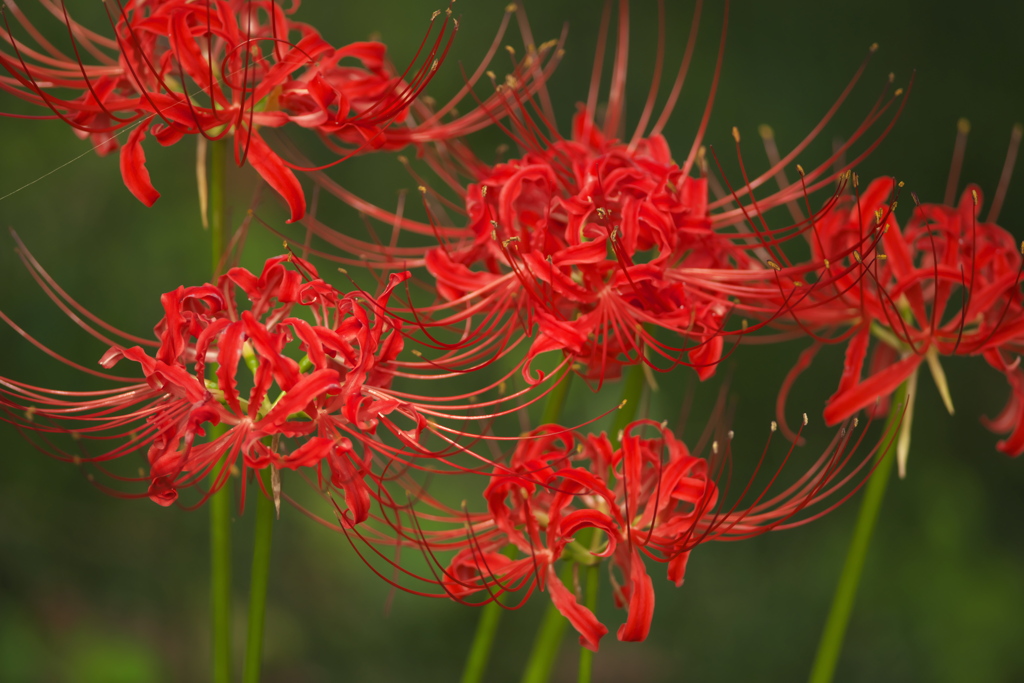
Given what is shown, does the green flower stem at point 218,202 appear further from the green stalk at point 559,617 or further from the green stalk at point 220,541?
the green stalk at point 559,617

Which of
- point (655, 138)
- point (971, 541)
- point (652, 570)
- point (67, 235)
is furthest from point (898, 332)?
point (67, 235)

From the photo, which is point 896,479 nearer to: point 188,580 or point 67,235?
point 188,580

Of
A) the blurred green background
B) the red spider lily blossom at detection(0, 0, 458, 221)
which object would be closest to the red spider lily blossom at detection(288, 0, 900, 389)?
the red spider lily blossom at detection(0, 0, 458, 221)

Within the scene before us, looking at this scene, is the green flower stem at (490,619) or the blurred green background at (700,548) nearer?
the green flower stem at (490,619)

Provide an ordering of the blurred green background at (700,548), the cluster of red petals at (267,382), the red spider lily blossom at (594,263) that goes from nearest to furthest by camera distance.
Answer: the cluster of red petals at (267,382) < the red spider lily blossom at (594,263) < the blurred green background at (700,548)

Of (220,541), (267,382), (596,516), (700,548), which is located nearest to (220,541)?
(220,541)

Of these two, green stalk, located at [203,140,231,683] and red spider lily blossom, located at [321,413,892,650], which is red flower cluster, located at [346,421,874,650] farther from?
green stalk, located at [203,140,231,683]

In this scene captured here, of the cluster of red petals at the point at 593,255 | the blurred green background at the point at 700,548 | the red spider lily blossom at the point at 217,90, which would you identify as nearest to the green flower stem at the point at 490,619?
the cluster of red petals at the point at 593,255
